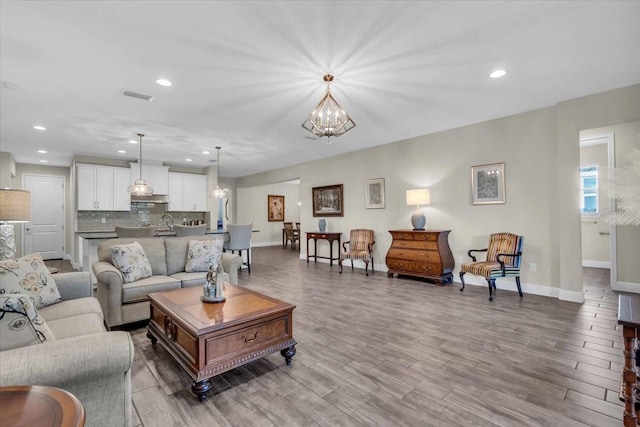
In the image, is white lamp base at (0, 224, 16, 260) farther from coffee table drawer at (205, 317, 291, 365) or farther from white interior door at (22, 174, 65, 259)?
white interior door at (22, 174, 65, 259)

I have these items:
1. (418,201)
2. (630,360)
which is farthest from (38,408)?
(418,201)

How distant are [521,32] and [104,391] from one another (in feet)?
11.6

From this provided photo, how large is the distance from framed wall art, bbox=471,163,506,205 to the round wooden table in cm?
508

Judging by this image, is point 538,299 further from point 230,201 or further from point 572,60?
point 230,201

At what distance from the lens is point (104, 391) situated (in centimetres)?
129

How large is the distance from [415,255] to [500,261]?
4.26 ft

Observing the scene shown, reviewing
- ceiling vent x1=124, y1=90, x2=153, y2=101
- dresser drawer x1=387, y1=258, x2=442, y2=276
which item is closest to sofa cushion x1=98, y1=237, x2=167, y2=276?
ceiling vent x1=124, y1=90, x2=153, y2=101

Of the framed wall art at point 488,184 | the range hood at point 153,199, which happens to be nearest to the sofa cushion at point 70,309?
the framed wall art at point 488,184

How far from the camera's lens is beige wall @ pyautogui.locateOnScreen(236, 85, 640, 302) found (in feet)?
12.4

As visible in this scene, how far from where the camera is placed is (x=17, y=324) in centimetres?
123

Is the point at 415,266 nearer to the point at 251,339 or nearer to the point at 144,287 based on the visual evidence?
the point at 251,339

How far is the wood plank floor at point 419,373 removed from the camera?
1745mm

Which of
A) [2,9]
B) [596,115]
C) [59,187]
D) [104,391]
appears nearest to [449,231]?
[596,115]

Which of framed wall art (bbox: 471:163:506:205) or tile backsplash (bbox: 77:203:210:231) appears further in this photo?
tile backsplash (bbox: 77:203:210:231)
